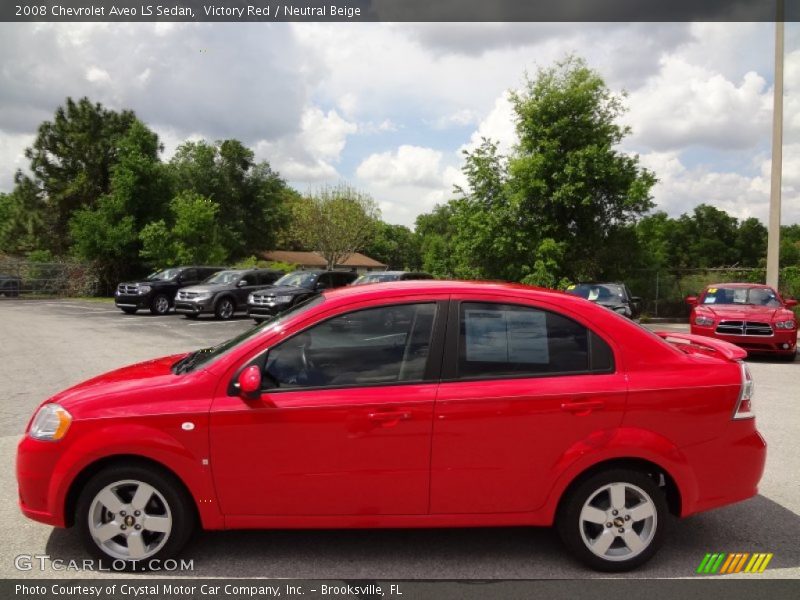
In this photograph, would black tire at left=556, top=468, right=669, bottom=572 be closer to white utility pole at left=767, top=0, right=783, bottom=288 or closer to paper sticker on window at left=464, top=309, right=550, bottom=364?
paper sticker on window at left=464, top=309, right=550, bottom=364

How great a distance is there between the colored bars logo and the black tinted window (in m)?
2.00

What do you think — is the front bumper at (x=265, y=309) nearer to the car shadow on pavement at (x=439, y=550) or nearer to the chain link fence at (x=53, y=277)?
the car shadow on pavement at (x=439, y=550)

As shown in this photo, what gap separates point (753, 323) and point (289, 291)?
1251 cm

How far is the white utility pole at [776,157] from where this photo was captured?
51.8 feet

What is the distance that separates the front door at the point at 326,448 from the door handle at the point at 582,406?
0.74 metres

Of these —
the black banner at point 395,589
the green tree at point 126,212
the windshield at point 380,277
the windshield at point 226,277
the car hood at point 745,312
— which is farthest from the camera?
the green tree at point 126,212

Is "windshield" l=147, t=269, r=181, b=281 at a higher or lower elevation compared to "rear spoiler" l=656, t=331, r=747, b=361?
higher

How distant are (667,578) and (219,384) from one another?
2703mm

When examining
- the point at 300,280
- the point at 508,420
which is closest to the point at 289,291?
the point at 300,280

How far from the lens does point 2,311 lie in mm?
24516

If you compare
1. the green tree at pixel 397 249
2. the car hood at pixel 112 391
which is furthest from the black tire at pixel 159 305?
the green tree at pixel 397 249

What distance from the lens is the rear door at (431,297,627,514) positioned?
3.51m

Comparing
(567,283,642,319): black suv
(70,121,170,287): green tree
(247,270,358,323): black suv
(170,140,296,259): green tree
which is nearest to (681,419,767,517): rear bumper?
(567,283,642,319): black suv

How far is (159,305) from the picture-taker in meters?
23.4
